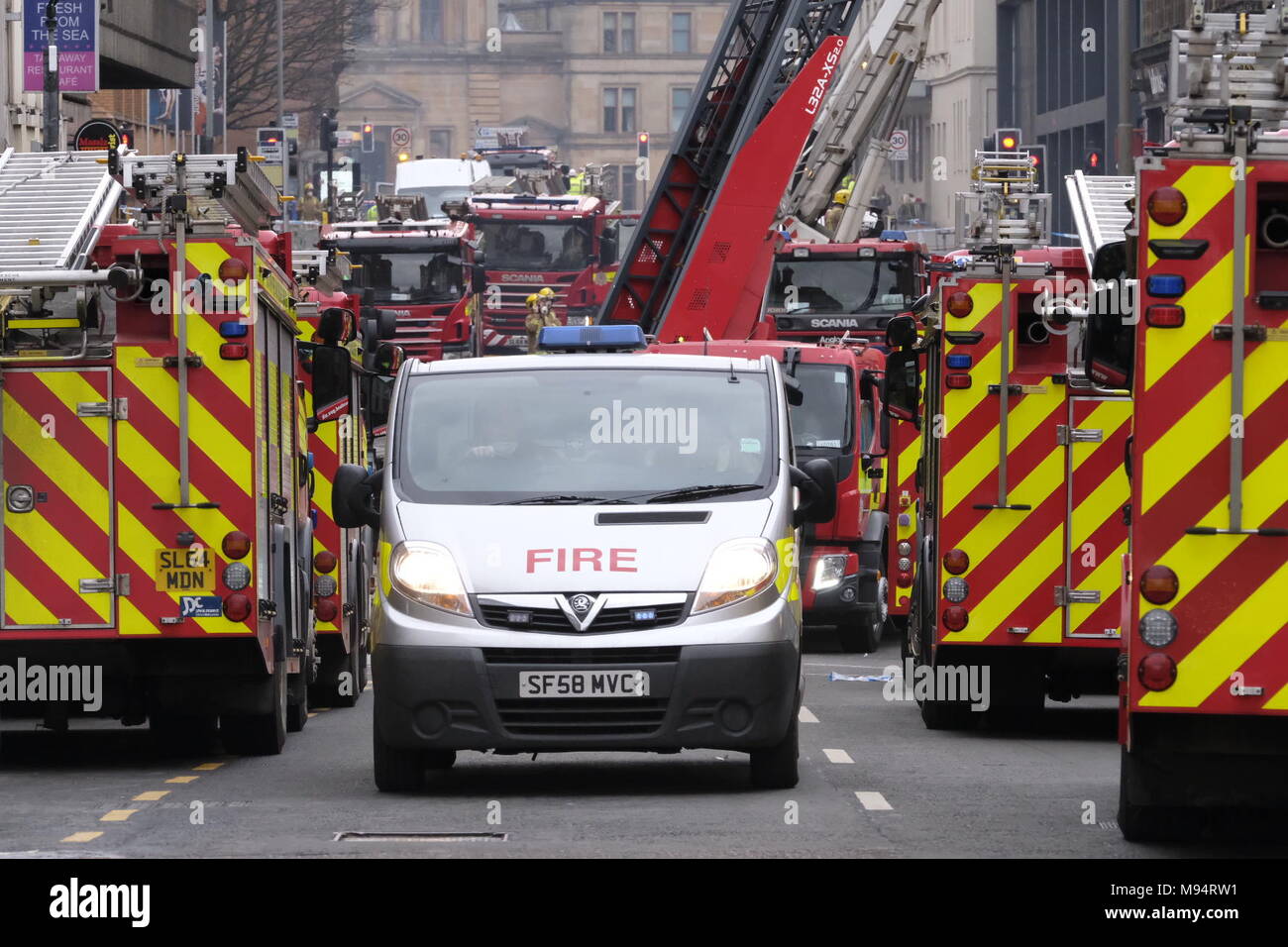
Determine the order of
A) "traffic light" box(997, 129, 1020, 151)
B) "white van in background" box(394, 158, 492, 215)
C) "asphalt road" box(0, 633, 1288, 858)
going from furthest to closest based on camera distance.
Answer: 1. "white van in background" box(394, 158, 492, 215)
2. "traffic light" box(997, 129, 1020, 151)
3. "asphalt road" box(0, 633, 1288, 858)

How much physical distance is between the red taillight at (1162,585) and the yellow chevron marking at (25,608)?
20.3ft

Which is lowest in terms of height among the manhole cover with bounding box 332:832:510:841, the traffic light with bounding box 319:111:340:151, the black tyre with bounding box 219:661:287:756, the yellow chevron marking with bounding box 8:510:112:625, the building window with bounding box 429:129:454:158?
the black tyre with bounding box 219:661:287:756

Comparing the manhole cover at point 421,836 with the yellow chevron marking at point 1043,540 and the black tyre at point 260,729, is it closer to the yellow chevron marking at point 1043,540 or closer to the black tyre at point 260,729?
the black tyre at point 260,729

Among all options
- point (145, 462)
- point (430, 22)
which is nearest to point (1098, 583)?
point (145, 462)

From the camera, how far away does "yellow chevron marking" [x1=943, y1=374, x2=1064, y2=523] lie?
54.6ft

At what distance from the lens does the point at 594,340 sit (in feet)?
46.9

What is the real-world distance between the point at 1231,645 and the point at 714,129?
2005cm

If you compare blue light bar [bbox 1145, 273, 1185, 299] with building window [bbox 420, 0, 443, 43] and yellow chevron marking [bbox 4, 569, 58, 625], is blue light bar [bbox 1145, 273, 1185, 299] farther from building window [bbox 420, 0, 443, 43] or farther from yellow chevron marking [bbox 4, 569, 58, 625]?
building window [bbox 420, 0, 443, 43]

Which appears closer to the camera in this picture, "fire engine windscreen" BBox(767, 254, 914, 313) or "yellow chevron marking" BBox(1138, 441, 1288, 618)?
"yellow chevron marking" BBox(1138, 441, 1288, 618)

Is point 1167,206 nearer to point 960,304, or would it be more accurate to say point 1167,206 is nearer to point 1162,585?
point 1162,585

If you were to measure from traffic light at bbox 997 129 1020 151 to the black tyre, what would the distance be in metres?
13.3

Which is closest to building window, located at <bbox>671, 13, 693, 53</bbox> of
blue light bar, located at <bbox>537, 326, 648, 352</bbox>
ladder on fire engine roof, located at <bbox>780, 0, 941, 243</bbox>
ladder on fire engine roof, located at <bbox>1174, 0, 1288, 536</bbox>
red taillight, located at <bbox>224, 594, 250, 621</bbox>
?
ladder on fire engine roof, located at <bbox>780, 0, 941, 243</bbox>

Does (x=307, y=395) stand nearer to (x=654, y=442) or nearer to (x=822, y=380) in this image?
(x=654, y=442)

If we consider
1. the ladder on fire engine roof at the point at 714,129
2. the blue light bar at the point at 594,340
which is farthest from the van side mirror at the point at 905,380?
the ladder on fire engine roof at the point at 714,129
